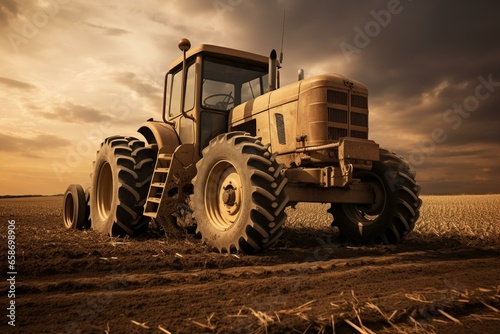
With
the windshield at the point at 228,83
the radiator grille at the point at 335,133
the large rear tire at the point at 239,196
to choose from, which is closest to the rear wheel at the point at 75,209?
the windshield at the point at 228,83

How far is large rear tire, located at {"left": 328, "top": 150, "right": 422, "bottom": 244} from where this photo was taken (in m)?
5.93

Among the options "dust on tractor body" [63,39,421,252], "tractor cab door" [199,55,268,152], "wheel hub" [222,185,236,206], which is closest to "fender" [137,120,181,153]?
"dust on tractor body" [63,39,421,252]

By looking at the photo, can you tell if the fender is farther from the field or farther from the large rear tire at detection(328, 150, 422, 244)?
the large rear tire at detection(328, 150, 422, 244)

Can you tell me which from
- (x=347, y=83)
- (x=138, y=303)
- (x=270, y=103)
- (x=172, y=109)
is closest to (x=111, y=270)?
(x=138, y=303)

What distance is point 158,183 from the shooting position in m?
6.56

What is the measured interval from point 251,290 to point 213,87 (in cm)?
467

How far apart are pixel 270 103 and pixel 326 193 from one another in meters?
1.74

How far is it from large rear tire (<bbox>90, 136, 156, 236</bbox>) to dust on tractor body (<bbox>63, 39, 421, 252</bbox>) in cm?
2

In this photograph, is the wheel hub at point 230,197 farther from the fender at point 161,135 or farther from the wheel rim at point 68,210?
the wheel rim at point 68,210

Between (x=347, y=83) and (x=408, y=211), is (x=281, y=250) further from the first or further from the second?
(x=347, y=83)

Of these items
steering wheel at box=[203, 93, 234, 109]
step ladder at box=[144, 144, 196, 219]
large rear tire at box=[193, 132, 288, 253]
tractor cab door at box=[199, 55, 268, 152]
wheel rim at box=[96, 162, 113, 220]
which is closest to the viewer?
large rear tire at box=[193, 132, 288, 253]

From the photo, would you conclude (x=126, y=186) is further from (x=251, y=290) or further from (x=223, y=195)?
(x=251, y=290)

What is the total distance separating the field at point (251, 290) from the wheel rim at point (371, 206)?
2.82 ft

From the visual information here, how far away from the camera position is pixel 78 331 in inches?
94.0
